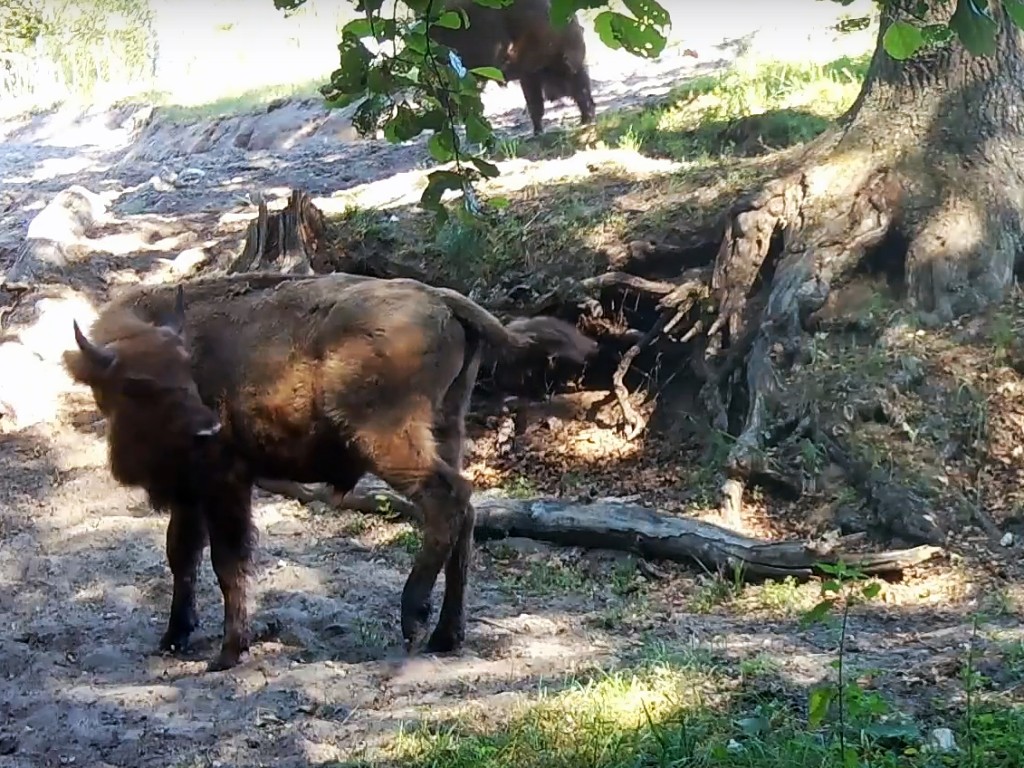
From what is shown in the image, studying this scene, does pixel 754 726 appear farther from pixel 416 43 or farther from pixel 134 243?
pixel 134 243

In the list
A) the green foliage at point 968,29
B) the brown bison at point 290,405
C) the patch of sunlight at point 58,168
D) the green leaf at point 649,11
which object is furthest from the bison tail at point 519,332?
the patch of sunlight at point 58,168

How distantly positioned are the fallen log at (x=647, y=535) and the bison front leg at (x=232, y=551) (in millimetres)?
1303

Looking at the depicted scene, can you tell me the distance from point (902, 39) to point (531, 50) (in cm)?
1026

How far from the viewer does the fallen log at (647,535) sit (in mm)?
5844

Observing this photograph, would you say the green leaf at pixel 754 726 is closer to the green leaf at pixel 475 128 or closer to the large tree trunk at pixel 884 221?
the green leaf at pixel 475 128

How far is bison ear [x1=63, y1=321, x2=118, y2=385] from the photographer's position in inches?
200

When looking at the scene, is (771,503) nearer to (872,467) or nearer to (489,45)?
(872,467)

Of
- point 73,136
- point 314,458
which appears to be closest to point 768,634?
point 314,458

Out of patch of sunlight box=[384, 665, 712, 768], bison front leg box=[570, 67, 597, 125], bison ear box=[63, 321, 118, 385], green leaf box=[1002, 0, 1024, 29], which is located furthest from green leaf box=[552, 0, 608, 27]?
bison front leg box=[570, 67, 597, 125]

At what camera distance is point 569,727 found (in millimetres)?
3949

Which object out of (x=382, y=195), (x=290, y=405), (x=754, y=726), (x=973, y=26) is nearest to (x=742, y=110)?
(x=382, y=195)

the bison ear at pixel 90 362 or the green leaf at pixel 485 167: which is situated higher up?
the green leaf at pixel 485 167

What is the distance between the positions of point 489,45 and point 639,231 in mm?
4260

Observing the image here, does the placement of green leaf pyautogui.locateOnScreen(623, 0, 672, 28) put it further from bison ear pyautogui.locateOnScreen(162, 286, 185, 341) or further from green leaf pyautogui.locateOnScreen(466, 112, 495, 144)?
bison ear pyautogui.locateOnScreen(162, 286, 185, 341)
